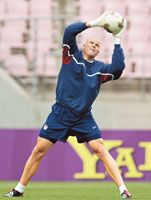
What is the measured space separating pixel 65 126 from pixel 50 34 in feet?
25.5

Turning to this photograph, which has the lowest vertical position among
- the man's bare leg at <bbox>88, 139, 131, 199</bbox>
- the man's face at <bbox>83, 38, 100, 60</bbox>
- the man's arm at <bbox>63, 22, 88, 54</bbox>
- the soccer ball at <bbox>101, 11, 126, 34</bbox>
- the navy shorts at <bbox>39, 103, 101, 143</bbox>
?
the man's bare leg at <bbox>88, 139, 131, 199</bbox>

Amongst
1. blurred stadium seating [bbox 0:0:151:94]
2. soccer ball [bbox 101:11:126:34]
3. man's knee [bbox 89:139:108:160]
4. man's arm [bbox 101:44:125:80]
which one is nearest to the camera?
soccer ball [bbox 101:11:126:34]

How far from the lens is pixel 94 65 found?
830 centimetres

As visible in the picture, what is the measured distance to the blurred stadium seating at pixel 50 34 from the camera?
15.6m

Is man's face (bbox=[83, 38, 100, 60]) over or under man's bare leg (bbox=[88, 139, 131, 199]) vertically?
over

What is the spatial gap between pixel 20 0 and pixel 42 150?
8496 millimetres

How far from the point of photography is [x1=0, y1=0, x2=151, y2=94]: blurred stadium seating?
15594 millimetres

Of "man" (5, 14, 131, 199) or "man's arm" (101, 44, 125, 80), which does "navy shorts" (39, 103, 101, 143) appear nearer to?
"man" (5, 14, 131, 199)

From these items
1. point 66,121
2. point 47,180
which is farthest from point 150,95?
point 66,121

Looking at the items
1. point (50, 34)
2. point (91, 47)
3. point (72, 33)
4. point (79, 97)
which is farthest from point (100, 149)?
point (50, 34)

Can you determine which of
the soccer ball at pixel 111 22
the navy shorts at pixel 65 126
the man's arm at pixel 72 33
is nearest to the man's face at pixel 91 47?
the man's arm at pixel 72 33

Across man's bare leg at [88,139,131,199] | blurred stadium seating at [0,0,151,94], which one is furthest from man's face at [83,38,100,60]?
blurred stadium seating at [0,0,151,94]

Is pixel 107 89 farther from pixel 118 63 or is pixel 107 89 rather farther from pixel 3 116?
pixel 118 63

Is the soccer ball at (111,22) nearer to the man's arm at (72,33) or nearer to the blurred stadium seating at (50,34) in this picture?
the man's arm at (72,33)
